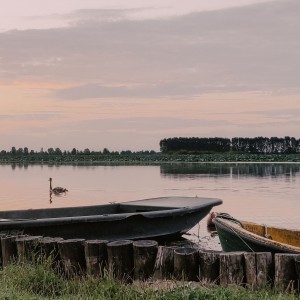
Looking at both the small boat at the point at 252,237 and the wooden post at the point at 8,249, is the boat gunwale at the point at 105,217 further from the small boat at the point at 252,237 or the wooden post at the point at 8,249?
the small boat at the point at 252,237

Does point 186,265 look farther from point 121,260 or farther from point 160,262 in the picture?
point 121,260

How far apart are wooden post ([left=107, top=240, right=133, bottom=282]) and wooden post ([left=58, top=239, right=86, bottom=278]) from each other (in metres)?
0.68

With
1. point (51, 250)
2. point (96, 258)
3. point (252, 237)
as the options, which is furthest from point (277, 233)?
point (51, 250)

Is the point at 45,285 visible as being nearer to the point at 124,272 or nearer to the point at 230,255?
the point at 124,272

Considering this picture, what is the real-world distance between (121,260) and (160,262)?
0.73m

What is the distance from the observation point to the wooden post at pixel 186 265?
9141mm

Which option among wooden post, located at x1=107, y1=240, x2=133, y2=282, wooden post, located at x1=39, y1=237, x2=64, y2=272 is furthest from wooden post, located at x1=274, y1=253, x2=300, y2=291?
wooden post, located at x1=39, y1=237, x2=64, y2=272

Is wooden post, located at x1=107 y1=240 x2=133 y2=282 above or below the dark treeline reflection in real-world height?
above

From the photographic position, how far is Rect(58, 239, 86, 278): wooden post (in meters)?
9.97

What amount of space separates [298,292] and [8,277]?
491cm

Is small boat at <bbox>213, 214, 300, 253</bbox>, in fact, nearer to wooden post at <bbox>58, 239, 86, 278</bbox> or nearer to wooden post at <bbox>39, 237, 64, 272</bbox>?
wooden post at <bbox>58, 239, 86, 278</bbox>

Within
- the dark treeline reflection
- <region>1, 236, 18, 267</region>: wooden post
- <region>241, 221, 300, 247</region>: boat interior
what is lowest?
the dark treeline reflection

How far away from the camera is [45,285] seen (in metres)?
8.98

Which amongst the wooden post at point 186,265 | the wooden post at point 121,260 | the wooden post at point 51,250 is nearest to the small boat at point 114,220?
the wooden post at point 51,250
